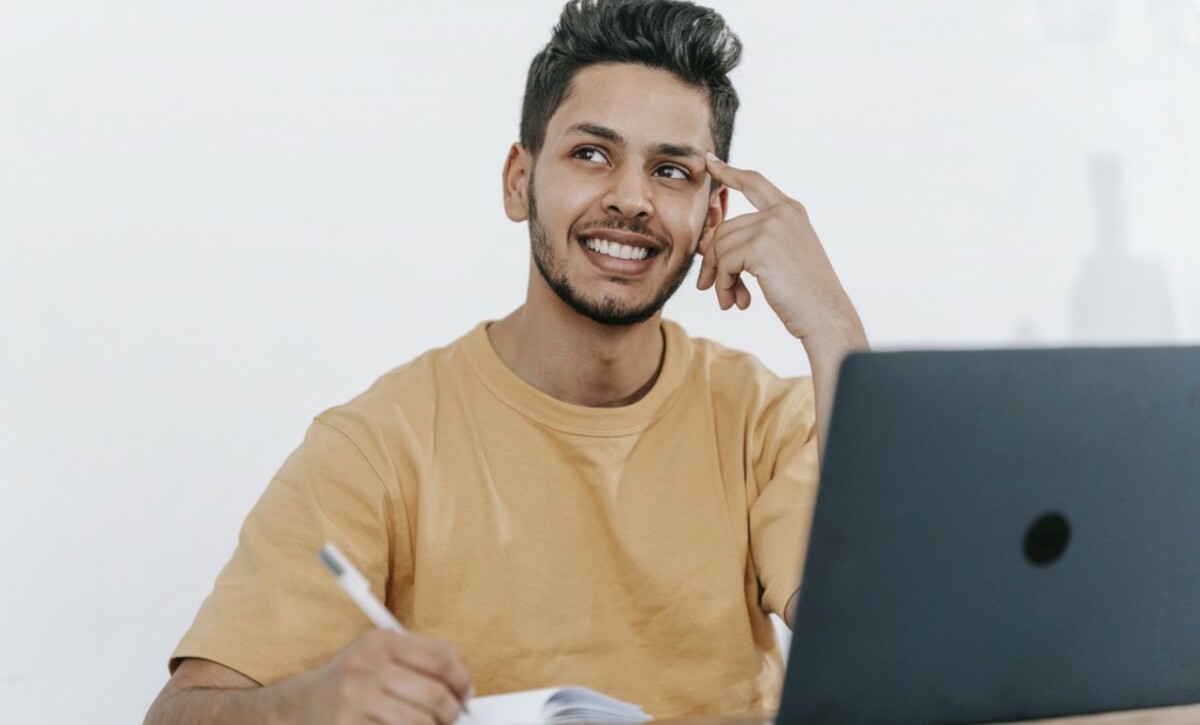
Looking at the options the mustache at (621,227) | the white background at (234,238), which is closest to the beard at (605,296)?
the mustache at (621,227)

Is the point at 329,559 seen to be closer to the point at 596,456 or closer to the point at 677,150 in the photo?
the point at 596,456

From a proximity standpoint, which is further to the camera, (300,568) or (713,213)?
(713,213)

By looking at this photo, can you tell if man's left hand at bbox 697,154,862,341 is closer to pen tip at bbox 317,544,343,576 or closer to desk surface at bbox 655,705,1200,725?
desk surface at bbox 655,705,1200,725

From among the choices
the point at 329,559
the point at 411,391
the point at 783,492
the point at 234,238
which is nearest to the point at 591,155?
the point at 411,391

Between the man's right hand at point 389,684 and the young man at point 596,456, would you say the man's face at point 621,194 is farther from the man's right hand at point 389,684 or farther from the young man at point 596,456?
the man's right hand at point 389,684

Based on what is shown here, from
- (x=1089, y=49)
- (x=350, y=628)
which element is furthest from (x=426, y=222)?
(x=1089, y=49)

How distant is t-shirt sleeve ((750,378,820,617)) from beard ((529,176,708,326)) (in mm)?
203

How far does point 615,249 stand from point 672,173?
5.3 inches

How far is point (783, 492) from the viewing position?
5.18 feet

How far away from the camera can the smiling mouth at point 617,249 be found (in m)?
1.68

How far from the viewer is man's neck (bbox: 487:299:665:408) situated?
167 centimetres

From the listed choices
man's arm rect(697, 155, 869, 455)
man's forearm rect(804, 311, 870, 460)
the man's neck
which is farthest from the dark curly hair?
man's forearm rect(804, 311, 870, 460)

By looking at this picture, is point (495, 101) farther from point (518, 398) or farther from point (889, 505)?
point (889, 505)

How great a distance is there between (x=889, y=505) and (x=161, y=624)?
1.41 meters
